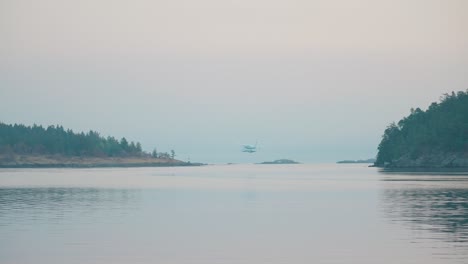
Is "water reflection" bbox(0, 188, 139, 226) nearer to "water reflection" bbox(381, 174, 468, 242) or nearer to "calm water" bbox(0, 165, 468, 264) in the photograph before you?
"calm water" bbox(0, 165, 468, 264)

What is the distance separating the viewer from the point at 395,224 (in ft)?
145

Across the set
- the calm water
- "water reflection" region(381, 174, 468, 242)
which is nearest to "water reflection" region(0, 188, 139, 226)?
the calm water

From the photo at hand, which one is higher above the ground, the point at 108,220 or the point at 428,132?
the point at 428,132

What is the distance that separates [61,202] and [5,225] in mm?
20864

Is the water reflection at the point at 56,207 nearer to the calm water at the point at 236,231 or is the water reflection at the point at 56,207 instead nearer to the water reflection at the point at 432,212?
the calm water at the point at 236,231

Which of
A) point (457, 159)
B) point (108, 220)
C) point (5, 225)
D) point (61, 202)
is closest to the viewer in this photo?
point (5, 225)

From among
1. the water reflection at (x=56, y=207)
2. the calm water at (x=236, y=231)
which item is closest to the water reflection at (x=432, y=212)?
the calm water at (x=236, y=231)

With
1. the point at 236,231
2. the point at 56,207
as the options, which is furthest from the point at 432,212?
the point at 56,207

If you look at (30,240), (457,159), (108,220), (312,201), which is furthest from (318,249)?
(457,159)

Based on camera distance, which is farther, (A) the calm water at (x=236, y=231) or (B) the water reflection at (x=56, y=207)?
(B) the water reflection at (x=56, y=207)

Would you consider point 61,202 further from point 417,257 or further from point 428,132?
point 428,132

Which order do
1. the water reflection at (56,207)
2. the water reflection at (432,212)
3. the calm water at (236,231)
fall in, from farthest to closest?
the water reflection at (56,207) → the water reflection at (432,212) → the calm water at (236,231)

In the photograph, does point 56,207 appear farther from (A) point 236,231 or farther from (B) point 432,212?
(B) point 432,212

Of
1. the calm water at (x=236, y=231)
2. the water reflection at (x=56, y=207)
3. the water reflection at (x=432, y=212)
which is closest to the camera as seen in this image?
the calm water at (x=236, y=231)
